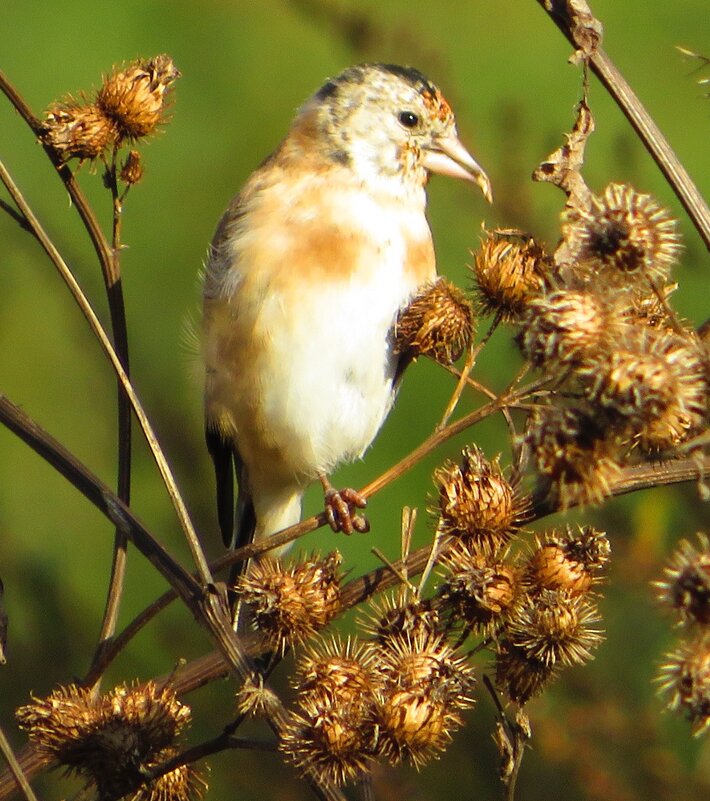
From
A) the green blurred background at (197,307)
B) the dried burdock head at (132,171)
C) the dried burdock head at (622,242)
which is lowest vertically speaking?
the green blurred background at (197,307)

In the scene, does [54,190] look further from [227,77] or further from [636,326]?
[636,326]

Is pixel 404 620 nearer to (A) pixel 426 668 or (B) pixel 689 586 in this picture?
(A) pixel 426 668

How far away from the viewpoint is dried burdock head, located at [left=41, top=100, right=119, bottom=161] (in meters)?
1.87

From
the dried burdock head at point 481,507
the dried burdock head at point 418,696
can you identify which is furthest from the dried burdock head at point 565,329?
the dried burdock head at point 418,696

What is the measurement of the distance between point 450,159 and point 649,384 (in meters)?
1.47

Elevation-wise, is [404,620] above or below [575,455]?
below

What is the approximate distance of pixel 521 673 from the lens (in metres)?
1.60

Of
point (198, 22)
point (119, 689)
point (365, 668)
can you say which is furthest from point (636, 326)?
point (198, 22)

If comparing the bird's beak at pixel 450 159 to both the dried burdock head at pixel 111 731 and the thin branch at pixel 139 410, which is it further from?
the dried burdock head at pixel 111 731

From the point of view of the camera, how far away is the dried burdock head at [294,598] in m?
1.64

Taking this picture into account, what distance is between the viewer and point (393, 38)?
3377 mm

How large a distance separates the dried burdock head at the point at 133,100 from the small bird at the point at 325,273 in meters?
0.64

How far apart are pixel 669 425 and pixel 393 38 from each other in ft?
7.28

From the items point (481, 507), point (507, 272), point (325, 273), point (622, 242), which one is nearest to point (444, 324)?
point (507, 272)
